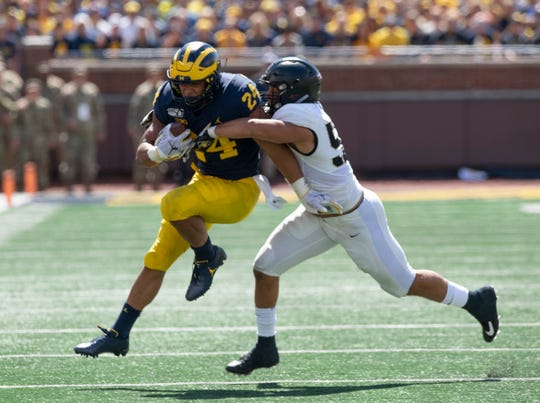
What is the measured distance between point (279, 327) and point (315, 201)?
1.84 metres

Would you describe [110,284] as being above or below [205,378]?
below

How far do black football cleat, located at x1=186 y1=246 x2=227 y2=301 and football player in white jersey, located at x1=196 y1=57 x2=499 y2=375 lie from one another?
0.72 feet

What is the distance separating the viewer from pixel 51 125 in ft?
55.2

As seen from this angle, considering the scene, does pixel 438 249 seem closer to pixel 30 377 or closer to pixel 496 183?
pixel 30 377

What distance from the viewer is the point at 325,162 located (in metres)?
5.85

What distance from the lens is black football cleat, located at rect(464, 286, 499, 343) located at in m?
6.20

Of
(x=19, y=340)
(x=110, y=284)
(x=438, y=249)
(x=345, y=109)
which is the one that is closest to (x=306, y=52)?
(x=345, y=109)

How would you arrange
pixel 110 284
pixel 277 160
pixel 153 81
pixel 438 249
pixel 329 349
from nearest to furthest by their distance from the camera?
pixel 277 160
pixel 329 349
pixel 110 284
pixel 438 249
pixel 153 81

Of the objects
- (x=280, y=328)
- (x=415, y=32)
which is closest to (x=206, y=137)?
(x=280, y=328)

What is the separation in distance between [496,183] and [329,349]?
11702mm

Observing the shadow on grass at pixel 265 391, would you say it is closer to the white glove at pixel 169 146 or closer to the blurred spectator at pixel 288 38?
the white glove at pixel 169 146

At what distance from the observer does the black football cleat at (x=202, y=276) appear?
589 centimetres

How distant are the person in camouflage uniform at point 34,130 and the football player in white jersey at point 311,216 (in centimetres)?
1097

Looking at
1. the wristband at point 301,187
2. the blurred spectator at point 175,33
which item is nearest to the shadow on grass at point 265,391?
the wristband at point 301,187
